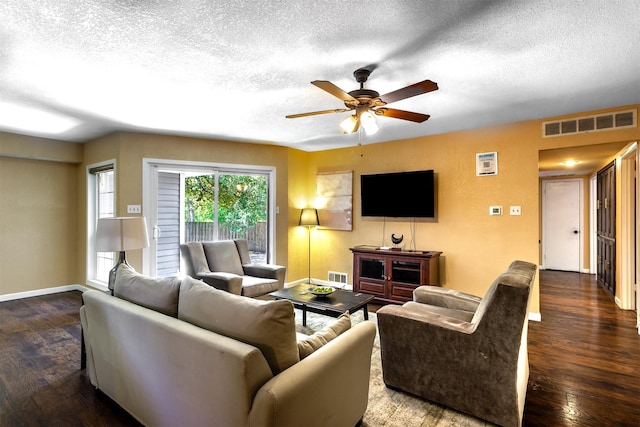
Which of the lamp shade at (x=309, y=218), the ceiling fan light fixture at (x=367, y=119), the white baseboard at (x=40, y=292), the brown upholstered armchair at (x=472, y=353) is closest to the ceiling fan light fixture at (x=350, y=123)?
the ceiling fan light fixture at (x=367, y=119)

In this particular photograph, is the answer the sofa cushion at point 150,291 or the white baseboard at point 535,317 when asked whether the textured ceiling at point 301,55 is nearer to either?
the sofa cushion at point 150,291

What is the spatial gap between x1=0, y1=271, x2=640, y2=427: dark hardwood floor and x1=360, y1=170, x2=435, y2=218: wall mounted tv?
75.1 inches

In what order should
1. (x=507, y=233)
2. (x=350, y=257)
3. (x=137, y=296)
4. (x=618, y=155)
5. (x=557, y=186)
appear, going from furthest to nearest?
(x=557, y=186), (x=350, y=257), (x=618, y=155), (x=507, y=233), (x=137, y=296)

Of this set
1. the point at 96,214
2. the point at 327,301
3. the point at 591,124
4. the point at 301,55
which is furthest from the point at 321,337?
the point at 96,214

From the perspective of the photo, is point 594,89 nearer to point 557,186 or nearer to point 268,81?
point 268,81

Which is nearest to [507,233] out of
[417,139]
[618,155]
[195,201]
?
[417,139]

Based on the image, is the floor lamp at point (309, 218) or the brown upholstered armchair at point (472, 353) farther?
the floor lamp at point (309, 218)

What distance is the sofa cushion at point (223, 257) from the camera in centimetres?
425

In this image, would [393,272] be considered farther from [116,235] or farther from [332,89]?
[116,235]

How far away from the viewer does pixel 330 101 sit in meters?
3.19

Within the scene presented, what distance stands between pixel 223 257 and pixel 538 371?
3563mm

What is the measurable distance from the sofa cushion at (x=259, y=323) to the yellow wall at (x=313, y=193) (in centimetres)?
330

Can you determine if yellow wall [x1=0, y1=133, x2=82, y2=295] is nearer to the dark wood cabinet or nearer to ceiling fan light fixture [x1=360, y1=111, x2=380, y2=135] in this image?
the dark wood cabinet

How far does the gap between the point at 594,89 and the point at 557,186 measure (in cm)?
521
